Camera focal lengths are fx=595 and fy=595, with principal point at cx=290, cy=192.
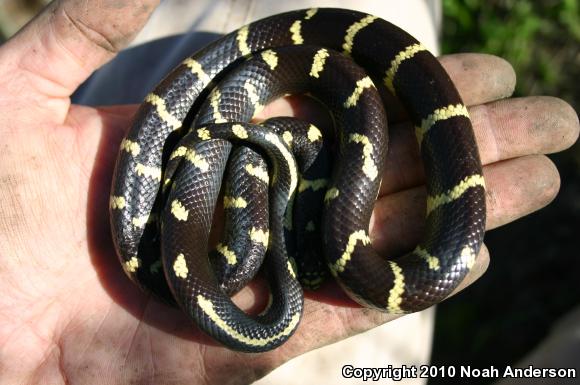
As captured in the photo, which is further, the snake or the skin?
the skin

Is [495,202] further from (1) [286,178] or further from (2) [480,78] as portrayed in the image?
(1) [286,178]

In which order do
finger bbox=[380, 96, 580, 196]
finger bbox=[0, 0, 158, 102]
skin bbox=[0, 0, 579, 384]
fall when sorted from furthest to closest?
finger bbox=[380, 96, 580, 196] < finger bbox=[0, 0, 158, 102] < skin bbox=[0, 0, 579, 384]

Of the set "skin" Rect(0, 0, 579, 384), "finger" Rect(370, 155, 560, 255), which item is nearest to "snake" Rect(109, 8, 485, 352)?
"finger" Rect(370, 155, 560, 255)

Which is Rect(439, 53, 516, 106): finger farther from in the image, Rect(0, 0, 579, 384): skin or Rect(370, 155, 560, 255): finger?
Rect(370, 155, 560, 255): finger

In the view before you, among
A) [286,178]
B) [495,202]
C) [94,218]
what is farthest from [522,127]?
[94,218]

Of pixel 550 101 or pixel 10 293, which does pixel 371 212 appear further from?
pixel 10 293

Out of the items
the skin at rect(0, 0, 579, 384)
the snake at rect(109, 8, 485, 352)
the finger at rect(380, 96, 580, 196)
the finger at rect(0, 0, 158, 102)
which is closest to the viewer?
the snake at rect(109, 8, 485, 352)

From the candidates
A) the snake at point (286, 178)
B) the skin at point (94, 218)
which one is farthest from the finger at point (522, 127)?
the snake at point (286, 178)
